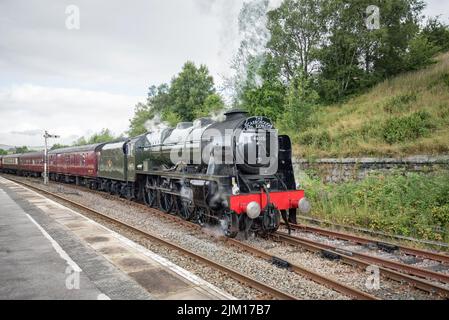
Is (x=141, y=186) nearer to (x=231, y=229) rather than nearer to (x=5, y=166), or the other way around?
(x=231, y=229)

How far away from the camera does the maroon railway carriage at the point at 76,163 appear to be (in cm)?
2053

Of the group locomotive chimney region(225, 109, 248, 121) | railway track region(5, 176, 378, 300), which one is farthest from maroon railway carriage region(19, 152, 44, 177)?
locomotive chimney region(225, 109, 248, 121)

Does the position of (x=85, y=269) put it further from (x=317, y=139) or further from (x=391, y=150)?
(x=317, y=139)

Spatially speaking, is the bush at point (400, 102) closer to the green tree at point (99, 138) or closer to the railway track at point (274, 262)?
the railway track at point (274, 262)

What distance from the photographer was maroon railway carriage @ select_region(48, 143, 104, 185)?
20.5m

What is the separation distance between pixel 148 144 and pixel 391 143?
9505 millimetres

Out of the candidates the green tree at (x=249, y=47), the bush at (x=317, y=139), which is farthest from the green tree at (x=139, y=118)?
the bush at (x=317, y=139)

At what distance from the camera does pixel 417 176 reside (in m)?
10.1

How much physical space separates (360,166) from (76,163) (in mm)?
18972

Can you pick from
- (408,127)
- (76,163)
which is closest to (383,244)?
(408,127)

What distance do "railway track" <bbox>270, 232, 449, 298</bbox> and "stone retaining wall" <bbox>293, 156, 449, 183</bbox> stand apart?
4971 mm

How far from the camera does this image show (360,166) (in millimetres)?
12492

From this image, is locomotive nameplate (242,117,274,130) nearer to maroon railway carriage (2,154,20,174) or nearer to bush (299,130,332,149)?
bush (299,130,332,149)
